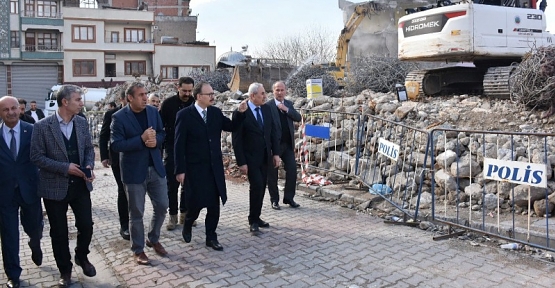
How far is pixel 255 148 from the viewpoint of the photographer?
6.36 meters

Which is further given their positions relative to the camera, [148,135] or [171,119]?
[171,119]

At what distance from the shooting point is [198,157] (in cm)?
557

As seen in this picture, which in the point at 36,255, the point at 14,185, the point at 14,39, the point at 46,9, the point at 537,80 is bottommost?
the point at 36,255

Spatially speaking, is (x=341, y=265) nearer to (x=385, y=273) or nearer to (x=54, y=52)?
(x=385, y=273)

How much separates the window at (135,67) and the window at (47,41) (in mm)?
6423

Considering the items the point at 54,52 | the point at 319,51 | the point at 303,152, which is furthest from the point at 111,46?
the point at 303,152

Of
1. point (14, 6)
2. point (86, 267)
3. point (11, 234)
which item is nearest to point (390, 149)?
point (86, 267)

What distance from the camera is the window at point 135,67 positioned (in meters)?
49.0

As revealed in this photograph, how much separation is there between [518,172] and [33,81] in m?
47.7

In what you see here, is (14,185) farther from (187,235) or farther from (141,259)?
(187,235)

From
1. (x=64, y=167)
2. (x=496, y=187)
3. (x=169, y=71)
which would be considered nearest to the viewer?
(x=64, y=167)

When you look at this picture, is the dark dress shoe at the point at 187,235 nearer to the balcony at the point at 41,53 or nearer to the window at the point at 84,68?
the balcony at the point at 41,53

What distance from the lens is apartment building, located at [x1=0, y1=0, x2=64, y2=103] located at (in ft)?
146

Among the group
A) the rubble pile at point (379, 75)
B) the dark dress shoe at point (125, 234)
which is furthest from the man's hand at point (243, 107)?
the rubble pile at point (379, 75)
